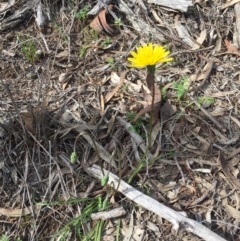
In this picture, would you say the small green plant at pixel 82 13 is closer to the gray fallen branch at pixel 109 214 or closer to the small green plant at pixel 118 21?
the small green plant at pixel 118 21

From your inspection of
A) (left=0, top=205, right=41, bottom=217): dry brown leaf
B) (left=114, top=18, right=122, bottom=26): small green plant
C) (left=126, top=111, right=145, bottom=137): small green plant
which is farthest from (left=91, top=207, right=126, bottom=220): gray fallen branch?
(left=114, top=18, right=122, bottom=26): small green plant

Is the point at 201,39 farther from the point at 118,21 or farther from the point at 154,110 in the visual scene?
the point at 154,110

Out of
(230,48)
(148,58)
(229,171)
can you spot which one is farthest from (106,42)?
(229,171)

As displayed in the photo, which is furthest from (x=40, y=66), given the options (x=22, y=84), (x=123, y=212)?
(x=123, y=212)

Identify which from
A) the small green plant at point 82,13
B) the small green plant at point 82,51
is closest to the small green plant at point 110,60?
the small green plant at point 82,51

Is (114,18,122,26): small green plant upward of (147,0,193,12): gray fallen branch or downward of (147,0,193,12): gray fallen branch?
upward

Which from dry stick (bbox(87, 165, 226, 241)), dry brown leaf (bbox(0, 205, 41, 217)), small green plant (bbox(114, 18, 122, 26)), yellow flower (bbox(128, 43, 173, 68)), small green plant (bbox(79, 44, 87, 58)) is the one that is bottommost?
dry stick (bbox(87, 165, 226, 241))

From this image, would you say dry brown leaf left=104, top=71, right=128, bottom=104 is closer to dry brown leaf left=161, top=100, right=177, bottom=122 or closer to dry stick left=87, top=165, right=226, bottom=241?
dry brown leaf left=161, top=100, right=177, bottom=122
